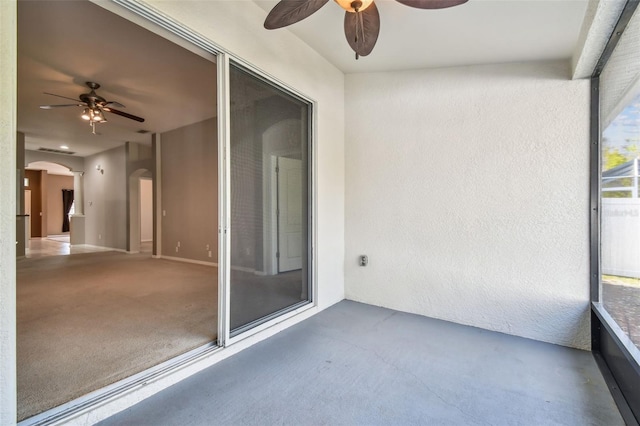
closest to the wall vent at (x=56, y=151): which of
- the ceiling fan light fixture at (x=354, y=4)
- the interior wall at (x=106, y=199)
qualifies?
the interior wall at (x=106, y=199)

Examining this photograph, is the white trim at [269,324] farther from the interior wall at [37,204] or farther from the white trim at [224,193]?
the interior wall at [37,204]

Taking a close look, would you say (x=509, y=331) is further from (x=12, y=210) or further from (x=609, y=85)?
(x=12, y=210)

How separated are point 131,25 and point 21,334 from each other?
9.58ft

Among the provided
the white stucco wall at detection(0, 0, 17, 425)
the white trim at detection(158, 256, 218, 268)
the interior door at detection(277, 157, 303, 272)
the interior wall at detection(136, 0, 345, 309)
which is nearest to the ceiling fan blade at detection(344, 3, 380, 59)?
the interior wall at detection(136, 0, 345, 309)

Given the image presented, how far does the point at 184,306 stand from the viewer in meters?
3.29

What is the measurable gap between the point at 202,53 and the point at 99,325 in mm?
2582

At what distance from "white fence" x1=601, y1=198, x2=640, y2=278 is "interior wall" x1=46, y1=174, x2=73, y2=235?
54.9ft

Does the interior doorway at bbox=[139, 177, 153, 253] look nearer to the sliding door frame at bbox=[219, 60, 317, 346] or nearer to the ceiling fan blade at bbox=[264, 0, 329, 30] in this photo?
the sliding door frame at bbox=[219, 60, 317, 346]

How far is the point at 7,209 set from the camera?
4.09ft

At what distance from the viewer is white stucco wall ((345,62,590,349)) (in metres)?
2.56

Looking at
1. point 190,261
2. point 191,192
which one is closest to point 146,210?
point 191,192

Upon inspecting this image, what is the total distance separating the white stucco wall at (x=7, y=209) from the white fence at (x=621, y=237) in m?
3.33

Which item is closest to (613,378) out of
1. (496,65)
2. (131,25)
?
(496,65)

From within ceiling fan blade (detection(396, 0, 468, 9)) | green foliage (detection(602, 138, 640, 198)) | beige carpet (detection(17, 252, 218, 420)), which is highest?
ceiling fan blade (detection(396, 0, 468, 9))
